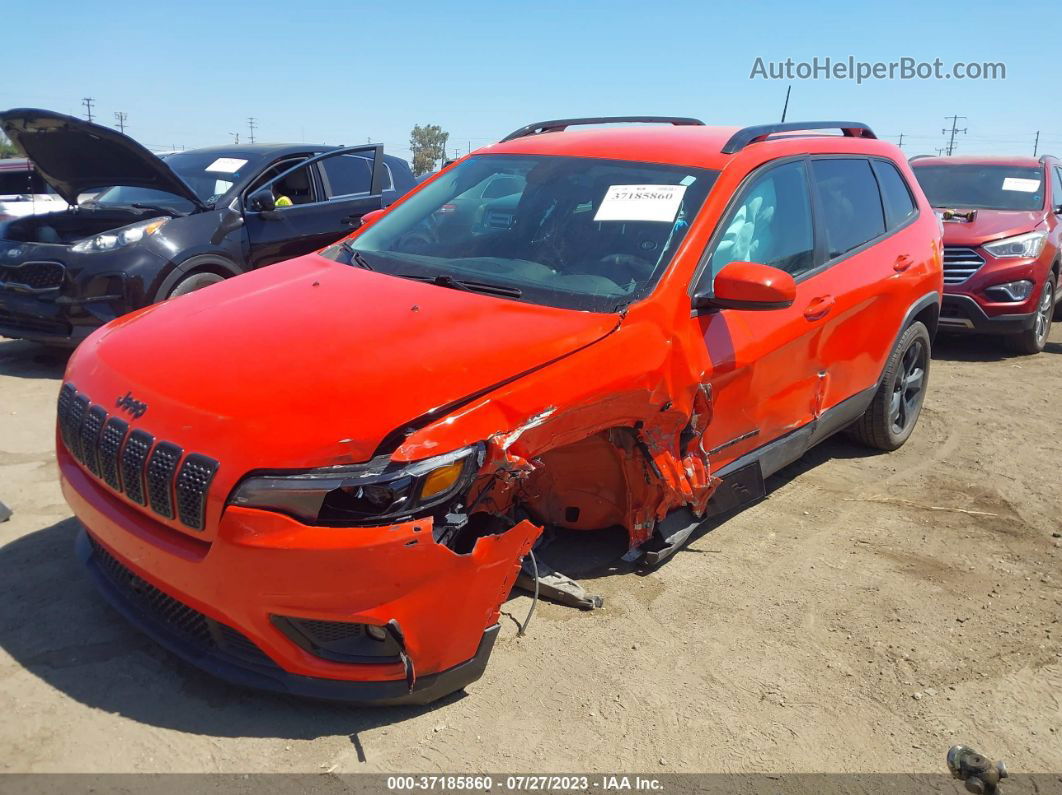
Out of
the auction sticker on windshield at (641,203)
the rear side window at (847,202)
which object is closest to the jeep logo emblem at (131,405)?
the auction sticker on windshield at (641,203)

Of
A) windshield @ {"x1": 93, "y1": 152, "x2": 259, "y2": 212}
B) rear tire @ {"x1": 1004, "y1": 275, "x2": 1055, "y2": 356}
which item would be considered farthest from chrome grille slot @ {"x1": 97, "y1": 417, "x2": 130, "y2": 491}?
rear tire @ {"x1": 1004, "y1": 275, "x2": 1055, "y2": 356}

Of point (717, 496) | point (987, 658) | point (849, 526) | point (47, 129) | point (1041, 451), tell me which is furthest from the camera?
point (47, 129)

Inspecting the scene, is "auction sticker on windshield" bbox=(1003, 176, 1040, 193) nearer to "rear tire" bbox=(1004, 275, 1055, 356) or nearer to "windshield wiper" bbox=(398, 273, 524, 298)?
"rear tire" bbox=(1004, 275, 1055, 356)

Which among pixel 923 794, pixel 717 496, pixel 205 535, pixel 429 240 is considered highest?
pixel 429 240

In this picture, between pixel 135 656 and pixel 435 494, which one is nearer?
pixel 435 494

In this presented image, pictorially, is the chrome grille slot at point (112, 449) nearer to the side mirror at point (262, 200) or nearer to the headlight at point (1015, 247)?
the side mirror at point (262, 200)

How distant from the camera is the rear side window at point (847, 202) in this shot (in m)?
4.25

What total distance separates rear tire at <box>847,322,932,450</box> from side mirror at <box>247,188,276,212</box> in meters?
4.61

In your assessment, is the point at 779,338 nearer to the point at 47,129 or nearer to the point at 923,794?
the point at 923,794

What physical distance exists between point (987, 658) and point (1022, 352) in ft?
20.5

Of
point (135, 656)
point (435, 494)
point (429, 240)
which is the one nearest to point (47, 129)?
point (429, 240)

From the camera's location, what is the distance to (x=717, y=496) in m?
3.65

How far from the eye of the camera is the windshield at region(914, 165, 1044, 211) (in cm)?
881

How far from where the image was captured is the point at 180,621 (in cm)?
263
